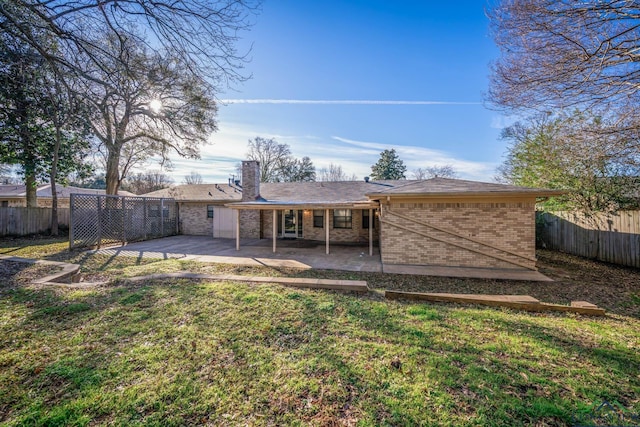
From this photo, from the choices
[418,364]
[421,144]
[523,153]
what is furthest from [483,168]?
[418,364]

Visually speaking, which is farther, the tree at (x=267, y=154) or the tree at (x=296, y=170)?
the tree at (x=296, y=170)

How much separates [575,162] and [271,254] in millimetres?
12406

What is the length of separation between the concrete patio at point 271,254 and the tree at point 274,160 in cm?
1825

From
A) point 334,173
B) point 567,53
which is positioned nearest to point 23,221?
point 567,53

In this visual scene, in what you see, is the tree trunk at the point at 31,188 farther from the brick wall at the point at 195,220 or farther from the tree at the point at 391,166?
the tree at the point at 391,166

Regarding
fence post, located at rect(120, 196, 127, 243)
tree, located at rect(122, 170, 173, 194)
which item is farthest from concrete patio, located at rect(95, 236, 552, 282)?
tree, located at rect(122, 170, 173, 194)

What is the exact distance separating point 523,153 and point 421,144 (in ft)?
22.2

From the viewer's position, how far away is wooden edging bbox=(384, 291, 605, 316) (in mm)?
4676

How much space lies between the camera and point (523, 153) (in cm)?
1402

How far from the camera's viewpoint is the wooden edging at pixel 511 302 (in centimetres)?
468

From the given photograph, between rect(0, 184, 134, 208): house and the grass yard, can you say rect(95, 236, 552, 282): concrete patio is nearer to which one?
the grass yard

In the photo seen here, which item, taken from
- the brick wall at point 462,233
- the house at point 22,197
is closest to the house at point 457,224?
the brick wall at point 462,233

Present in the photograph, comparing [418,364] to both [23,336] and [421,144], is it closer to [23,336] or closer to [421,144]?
[23,336]

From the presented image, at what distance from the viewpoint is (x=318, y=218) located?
46.1ft
